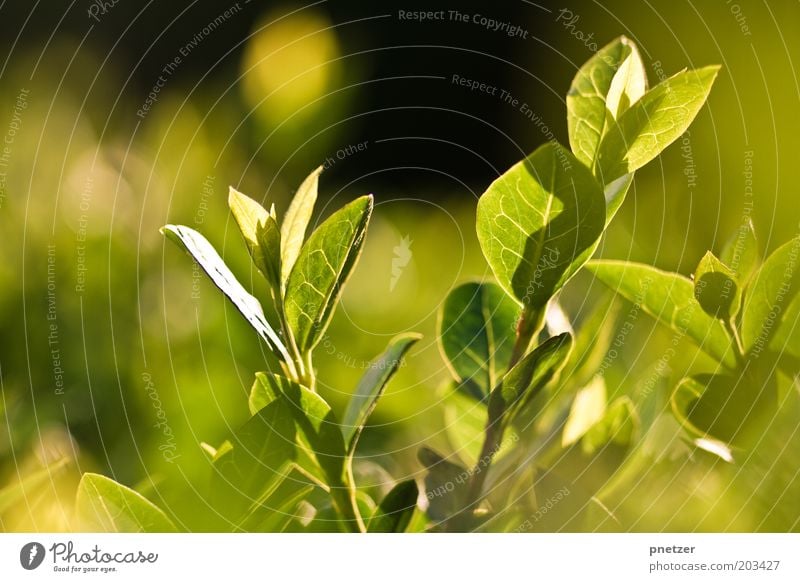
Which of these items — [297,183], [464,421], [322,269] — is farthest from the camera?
[297,183]

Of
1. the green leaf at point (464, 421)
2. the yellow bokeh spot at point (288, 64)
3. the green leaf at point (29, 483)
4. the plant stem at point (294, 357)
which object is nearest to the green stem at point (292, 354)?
the plant stem at point (294, 357)

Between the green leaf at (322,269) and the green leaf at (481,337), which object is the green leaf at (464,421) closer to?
the green leaf at (481,337)

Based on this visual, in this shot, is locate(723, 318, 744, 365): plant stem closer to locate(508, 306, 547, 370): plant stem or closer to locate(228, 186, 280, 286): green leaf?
locate(508, 306, 547, 370): plant stem

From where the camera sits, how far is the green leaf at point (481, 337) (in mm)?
402

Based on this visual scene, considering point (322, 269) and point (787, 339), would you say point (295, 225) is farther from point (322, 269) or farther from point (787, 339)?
point (787, 339)

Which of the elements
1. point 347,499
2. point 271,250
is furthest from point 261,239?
point 347,499

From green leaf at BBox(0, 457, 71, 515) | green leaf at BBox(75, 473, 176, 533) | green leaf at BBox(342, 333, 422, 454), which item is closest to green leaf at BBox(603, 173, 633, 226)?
green leaf at BBox(342, 333, 422, 454)

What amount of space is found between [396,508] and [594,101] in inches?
8.1

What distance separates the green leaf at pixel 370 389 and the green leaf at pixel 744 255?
17cm

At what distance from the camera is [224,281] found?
32 centimetres

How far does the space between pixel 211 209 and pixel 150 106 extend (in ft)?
0.55

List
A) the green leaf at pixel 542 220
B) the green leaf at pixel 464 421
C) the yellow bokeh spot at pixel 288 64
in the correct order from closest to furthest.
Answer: the green leaf at pixel 542 220 < the green leaf at pixel 464 421 < the yellow bokeh spot at pixel 288 64

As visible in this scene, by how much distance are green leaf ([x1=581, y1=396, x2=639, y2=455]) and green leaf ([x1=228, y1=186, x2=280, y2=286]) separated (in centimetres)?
17
